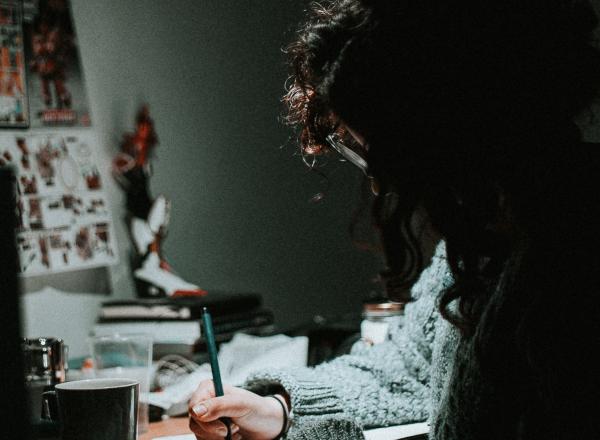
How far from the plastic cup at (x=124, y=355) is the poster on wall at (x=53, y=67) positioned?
25.1 inches

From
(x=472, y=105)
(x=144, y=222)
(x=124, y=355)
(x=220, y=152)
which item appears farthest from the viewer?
(x=220, y=152)

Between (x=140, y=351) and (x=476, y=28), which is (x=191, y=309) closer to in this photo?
(x=140, y=351)

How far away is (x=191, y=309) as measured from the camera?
157 cm

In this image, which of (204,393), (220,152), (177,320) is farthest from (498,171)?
(220,152)

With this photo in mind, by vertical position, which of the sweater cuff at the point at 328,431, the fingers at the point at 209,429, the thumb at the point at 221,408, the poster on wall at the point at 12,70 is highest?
the poster on wall at the point at 12,70

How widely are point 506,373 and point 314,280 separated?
1.74 m

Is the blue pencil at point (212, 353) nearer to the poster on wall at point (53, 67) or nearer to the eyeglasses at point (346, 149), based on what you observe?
the eyeglasses at point (346, 149)

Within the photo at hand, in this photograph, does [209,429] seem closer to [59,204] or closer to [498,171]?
[498,171]

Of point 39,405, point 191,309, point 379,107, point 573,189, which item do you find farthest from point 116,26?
point 573,189

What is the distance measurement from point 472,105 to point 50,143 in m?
1.15

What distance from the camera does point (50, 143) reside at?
1619mm

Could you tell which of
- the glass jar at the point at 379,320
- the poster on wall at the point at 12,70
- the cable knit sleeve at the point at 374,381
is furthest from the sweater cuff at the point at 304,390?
the poster on wall at the point at 12,70

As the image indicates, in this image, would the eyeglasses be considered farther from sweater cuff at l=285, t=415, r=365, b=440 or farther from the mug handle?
the mug handle

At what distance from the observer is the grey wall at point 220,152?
179 centimetres
